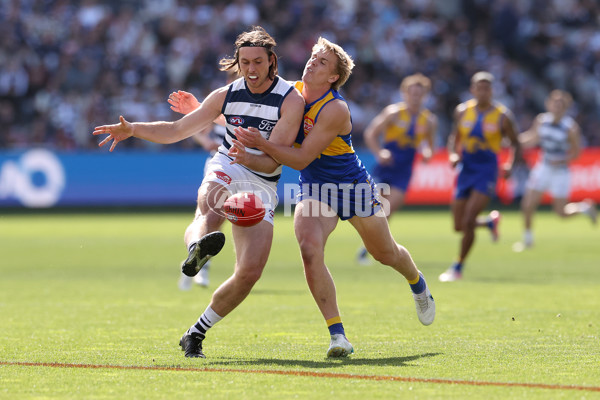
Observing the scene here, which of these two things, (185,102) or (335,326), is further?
(185,102)

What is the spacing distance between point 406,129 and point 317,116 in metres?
8.03

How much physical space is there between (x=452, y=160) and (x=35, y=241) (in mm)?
9410

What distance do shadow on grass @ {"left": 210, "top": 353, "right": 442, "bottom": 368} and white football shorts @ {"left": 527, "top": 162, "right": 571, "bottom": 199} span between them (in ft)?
40.5

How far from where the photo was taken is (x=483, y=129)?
527 inches

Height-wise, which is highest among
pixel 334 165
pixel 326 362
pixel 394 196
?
pixel 334 165

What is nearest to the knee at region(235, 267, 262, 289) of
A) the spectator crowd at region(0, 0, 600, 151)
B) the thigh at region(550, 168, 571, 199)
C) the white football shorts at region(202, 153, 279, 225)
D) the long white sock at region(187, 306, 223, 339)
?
the long white sock at region(187, 306, 223, 339)

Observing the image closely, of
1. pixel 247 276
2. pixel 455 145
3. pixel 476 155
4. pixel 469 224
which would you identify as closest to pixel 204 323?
pixel 247 276

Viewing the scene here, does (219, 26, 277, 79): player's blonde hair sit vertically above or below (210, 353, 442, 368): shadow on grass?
above

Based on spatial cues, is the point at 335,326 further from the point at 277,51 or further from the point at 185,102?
the point at 277,51

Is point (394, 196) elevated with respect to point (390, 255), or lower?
lower

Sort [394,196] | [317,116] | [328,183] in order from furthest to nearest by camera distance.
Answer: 1. [394,196]
2. [328,183]
3. [317,116]

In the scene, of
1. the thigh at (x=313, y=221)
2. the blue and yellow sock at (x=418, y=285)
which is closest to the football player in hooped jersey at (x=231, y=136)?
the thigh at (x=313, y=221)

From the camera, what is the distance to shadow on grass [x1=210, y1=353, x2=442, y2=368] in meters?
6.79

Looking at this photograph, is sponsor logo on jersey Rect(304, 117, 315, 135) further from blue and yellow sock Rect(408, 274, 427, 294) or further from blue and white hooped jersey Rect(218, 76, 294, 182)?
blue and yellow sock Rect(408, 274, 427, 294)
